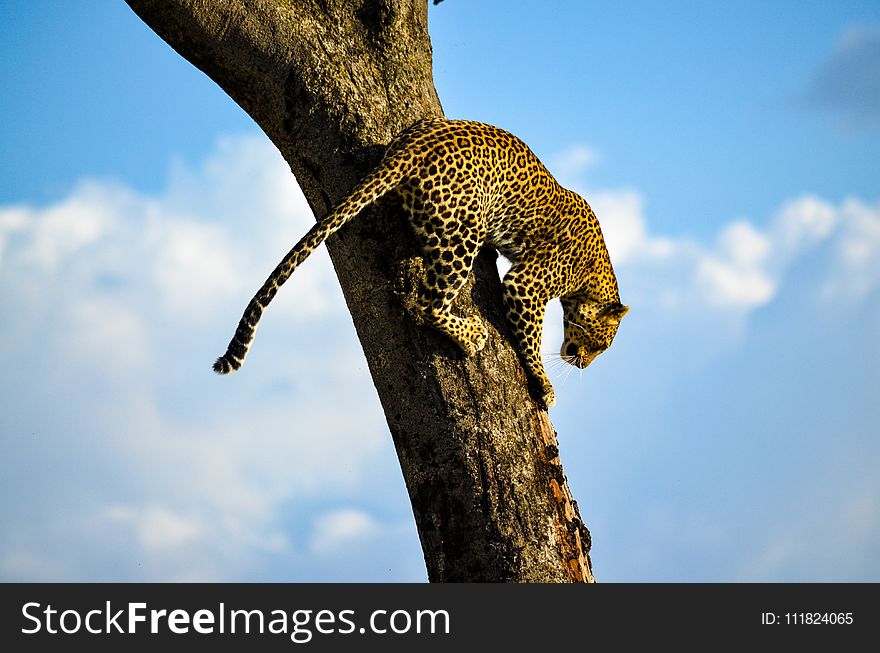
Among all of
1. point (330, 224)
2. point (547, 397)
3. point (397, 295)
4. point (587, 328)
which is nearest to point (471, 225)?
point (397, 295)

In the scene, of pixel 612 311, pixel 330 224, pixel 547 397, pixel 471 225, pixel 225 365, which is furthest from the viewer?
pixel 612 311

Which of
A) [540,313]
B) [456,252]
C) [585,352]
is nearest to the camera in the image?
[456,252]

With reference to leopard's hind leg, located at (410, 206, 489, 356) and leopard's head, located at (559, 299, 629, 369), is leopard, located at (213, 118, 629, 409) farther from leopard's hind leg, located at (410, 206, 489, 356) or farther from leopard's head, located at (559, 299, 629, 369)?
leopard's head, located at (559, 299, 629, 369)

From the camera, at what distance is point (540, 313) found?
6922 mm

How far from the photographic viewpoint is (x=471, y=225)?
21.2 ft

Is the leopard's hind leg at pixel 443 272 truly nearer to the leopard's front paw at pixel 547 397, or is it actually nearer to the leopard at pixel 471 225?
the leopard at pixel 471 225

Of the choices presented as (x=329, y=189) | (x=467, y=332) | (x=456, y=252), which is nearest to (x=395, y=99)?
(x=329, y=189)

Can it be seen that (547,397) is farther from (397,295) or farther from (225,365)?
(225,365)

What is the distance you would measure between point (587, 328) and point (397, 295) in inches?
100

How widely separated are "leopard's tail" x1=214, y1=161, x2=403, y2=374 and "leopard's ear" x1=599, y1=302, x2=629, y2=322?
2.81 meters

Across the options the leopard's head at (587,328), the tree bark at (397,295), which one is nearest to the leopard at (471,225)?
the tree bark at (397,295)
